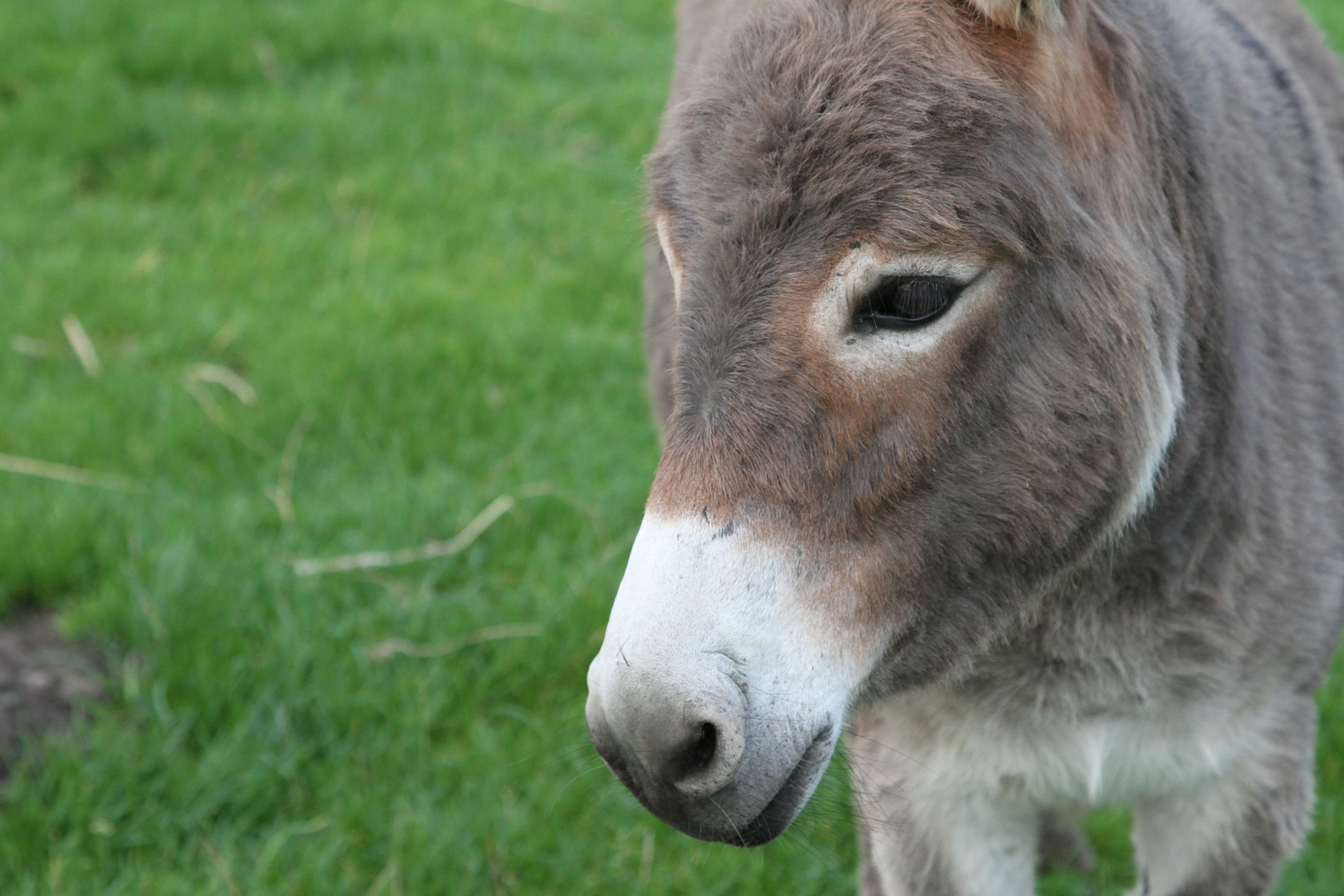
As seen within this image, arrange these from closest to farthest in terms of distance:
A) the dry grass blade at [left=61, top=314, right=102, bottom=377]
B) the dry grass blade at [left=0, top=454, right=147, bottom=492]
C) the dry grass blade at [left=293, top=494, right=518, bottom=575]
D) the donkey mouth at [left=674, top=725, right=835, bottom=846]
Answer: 1. the donkey mouth at [left=674, top=725, right=835, bottom=846]
2. the dry grass blade at [left=293, top=494, right=518, bottom=575]
3. the dry grass blade at [left=0, top=454, right=147, bottom=492]
4. the dry grass blade at [left=61, top=314, right=102, bottom=377]

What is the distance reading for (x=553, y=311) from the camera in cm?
476

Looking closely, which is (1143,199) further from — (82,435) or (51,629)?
(82,435)

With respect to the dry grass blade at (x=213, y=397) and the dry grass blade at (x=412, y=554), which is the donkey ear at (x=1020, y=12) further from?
the dry grass blade at (x=213, y=397)

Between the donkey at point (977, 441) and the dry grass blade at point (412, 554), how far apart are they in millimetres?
1780

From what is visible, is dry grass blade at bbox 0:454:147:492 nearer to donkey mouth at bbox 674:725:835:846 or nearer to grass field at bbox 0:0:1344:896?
grass field at bbox 0:0:1344:896

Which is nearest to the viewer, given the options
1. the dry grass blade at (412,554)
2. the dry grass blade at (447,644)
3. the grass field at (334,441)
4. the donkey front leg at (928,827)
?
the donkey front leg at (928,827)

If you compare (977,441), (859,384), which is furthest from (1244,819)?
(859,384)

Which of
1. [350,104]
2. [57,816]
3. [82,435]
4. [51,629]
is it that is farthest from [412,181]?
[57,816]

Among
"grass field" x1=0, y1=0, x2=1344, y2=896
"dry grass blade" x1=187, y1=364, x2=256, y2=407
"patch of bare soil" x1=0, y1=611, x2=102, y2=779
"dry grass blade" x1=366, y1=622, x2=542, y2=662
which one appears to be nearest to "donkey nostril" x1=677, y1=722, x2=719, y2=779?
"grass field" x1=0, y1=0, x2=1344, y2=896

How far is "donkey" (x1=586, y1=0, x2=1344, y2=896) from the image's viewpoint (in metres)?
1.62

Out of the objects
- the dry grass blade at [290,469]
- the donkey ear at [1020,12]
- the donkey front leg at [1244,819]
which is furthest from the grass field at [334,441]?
the donkey ear at [1020,12]

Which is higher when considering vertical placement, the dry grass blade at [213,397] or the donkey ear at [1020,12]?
the donkey ear at [1020,12]

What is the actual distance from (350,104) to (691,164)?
446 centimetres

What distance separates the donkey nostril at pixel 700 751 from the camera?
153 centimetres
